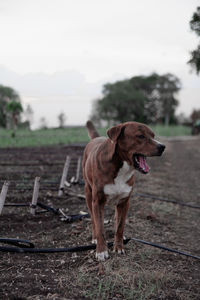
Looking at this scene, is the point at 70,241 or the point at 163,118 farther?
the point at 163,118

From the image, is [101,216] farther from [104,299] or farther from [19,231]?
[19,231]

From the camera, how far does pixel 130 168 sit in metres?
3.61

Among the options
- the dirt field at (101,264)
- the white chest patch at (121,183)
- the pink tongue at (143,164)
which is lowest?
the dirt field at (101,264)

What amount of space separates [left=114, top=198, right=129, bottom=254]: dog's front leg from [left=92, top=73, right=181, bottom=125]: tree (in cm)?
5149

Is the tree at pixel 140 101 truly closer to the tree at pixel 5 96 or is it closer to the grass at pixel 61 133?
the grass at pixel 61 133

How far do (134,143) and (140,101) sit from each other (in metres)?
54.8

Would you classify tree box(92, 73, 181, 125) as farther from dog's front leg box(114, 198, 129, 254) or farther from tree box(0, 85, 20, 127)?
dog's front leg box(114, 198, 129, 254)

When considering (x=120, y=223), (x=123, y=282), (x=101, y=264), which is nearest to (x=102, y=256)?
(x=101, y=264)

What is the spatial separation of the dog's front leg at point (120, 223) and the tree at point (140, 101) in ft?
169

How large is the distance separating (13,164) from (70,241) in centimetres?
678

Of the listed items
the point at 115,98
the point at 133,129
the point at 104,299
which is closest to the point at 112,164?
the point at 133,129

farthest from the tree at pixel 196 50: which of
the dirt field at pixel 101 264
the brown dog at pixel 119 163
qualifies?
the brown dog at pixel 119 163

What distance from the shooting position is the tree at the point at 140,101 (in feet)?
183

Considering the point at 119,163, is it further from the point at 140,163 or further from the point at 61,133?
the point at 61,133
